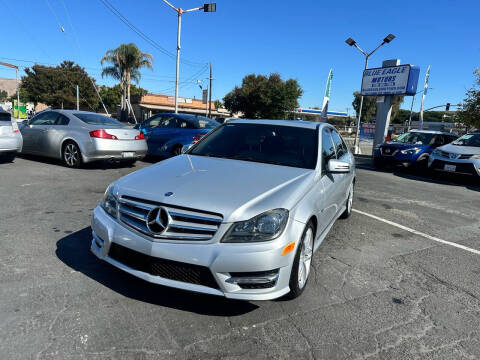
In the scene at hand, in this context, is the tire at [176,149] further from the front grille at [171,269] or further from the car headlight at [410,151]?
the car headlight at [410,151]

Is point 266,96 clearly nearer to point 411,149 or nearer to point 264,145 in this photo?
point 411,149

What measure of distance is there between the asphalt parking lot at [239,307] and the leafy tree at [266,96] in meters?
43.2

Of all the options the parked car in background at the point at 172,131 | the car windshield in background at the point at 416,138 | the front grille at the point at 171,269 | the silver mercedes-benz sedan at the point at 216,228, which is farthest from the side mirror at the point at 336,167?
the car windshield in background at the point at 416,138

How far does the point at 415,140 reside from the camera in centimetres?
1312

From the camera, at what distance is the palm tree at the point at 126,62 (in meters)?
39.6

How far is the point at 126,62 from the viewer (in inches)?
1576

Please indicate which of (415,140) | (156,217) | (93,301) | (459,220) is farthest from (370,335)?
(415,140)

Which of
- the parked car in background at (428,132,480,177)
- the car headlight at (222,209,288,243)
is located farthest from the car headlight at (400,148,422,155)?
the car headlight at (222,209,288,243)

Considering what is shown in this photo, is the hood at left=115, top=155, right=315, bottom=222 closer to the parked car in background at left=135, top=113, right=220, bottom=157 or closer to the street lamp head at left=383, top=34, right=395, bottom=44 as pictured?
the parked car in background at left=135, top=113, right=220, bottom=157

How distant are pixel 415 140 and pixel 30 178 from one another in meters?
12.7

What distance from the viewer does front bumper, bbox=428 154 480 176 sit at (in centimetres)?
978

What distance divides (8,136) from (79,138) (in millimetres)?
1533

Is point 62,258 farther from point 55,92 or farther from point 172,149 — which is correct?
point 55,92

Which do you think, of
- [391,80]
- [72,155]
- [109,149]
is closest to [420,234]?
[109,149]
